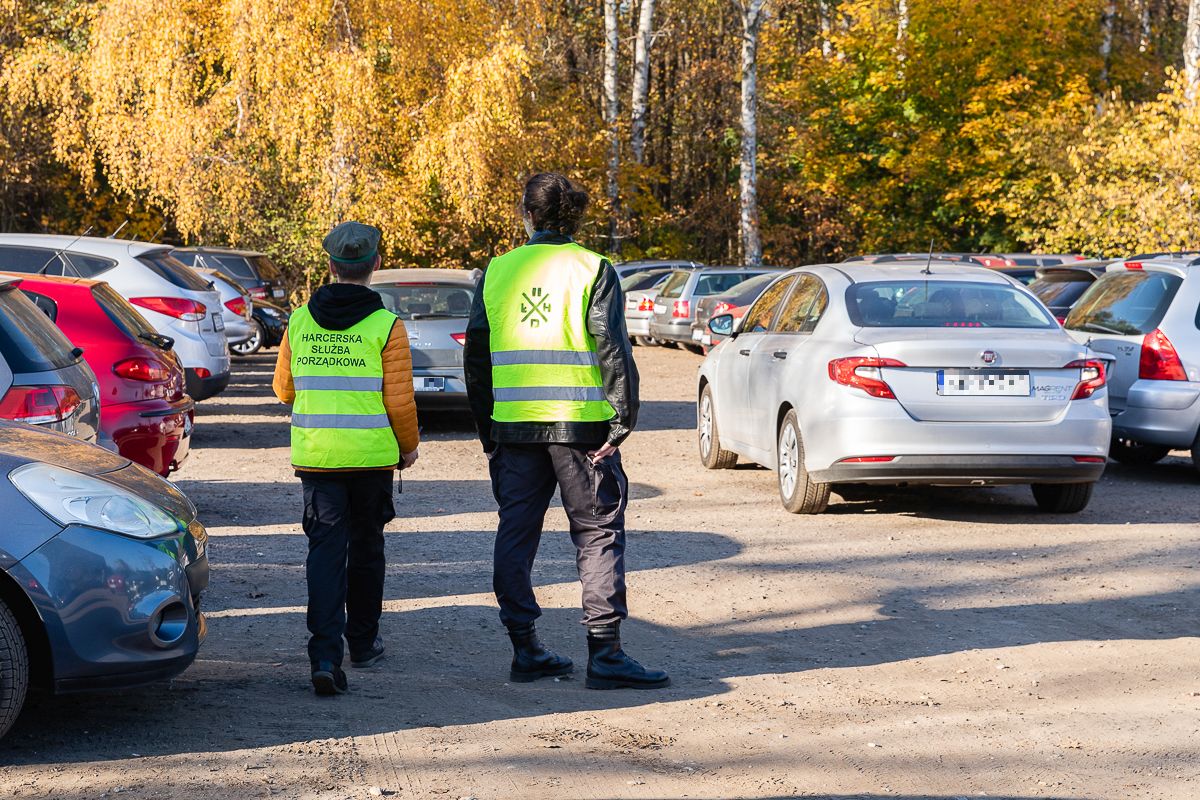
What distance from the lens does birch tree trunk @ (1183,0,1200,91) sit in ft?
98.4

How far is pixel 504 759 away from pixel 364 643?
1404 millimetres

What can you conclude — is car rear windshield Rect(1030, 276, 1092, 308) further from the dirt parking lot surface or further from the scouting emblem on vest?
the scouting emblem on vest

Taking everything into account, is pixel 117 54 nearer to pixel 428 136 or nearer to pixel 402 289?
pixel 428 136

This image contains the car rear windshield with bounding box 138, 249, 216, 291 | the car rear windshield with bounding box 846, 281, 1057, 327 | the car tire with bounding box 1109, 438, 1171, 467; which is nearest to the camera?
the car rear windshield with bounding box 846, 281, 1057, 327

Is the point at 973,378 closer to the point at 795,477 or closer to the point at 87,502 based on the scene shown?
the point at 795,477

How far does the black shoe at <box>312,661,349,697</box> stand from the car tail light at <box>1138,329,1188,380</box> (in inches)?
313

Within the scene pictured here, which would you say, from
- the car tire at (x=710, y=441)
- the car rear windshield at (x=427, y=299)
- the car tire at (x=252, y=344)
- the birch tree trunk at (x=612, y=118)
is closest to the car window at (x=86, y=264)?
the car rear windshield at (x=427, y=299)

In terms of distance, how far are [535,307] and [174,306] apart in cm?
979

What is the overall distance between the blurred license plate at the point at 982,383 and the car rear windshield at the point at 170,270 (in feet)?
28.0

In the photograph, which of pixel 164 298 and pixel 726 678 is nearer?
pixel 726 678

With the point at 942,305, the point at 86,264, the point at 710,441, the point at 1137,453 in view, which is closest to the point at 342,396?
the point at 942,305

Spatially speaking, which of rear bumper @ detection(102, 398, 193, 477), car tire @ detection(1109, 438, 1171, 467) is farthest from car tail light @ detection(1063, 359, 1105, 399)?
rear bumper @ detection(102, 398, 193, 477)

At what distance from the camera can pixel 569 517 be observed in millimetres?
5859

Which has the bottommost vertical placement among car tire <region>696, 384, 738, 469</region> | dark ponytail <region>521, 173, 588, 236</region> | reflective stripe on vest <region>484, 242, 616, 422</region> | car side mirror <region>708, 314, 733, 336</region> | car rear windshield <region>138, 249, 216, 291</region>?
car tire <region>696, 384, 738, 469</region>
